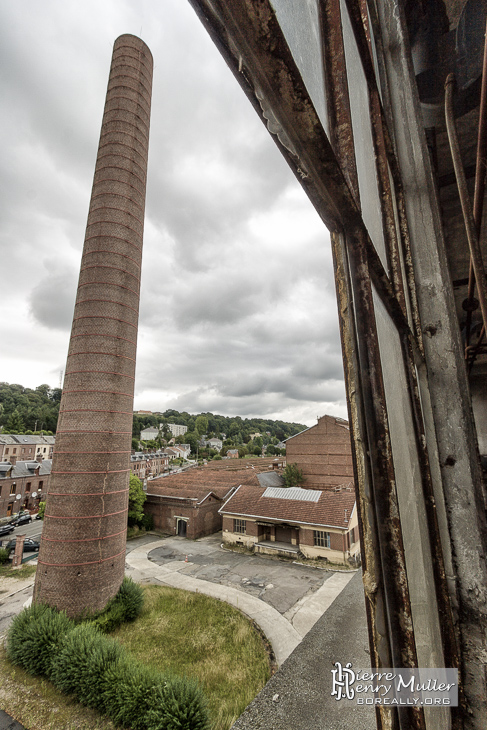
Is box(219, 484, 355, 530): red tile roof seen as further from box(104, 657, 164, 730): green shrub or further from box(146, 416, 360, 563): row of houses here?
box(104, 657, 164, 730): green shrub

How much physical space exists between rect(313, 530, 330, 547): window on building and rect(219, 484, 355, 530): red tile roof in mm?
481

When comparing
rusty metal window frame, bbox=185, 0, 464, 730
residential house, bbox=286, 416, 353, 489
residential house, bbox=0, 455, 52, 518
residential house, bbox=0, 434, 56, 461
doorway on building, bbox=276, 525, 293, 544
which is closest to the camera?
rusty metal window frame, bbox=185, 0, 464, 730

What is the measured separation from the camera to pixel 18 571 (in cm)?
1609

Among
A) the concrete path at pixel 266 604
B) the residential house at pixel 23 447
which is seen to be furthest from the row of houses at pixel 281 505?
the residential house at pixel 23 447

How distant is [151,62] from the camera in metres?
15.2

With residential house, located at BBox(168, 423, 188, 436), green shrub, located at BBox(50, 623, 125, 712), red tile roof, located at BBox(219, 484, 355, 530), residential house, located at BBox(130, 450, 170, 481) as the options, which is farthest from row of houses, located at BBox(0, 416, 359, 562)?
residential house, located at BBox(168, 423, 188, 436)

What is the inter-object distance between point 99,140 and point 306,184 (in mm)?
16361

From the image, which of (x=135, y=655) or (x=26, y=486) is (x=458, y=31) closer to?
(x=135, y=655)

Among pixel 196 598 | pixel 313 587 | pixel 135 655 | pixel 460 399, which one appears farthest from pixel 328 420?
pixel 460 399

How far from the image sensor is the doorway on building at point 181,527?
22.0m

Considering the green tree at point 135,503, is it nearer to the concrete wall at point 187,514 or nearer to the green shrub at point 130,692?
the concrete wall at point 187,514

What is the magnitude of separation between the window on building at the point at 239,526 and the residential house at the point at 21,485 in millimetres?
17988

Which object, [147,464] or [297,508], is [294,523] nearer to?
[297,508]

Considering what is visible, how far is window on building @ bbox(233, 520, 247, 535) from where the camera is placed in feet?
62.9
